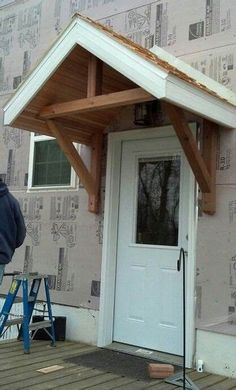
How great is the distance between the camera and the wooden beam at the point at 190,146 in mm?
3998

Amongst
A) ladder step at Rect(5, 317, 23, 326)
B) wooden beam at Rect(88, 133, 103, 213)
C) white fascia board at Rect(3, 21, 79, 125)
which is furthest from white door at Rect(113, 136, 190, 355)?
white fascia board at Rect(3, 21, 79, 125)

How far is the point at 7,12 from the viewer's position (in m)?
6.92

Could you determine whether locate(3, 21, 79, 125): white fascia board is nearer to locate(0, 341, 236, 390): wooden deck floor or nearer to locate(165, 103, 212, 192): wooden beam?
locate(165, 103, 212, 192): wooden beam

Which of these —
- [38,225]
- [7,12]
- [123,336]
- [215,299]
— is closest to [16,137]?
[38,225]

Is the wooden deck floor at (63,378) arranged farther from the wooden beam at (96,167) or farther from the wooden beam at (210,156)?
the wooden beam at (96,167)

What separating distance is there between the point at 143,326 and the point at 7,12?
471 centimetres

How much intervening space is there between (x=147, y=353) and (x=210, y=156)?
1.97 m

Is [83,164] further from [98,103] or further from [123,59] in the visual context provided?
[123,59]

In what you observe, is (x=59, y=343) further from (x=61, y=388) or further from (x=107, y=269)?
(x=61, y=388)

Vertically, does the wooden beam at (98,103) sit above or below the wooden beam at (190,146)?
above

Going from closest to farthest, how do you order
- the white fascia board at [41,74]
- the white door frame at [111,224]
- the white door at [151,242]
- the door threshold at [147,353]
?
the white fascia board at [41,74] → the door threshold at [147,353] → the white door at [151,242] → the white door frame at [111,224]

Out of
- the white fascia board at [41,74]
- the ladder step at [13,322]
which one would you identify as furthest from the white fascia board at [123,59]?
the ladder step at [13,322]

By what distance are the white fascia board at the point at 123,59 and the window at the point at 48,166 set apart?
1.93 metres

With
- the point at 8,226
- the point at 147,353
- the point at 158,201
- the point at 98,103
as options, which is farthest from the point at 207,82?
the point at 147,353
